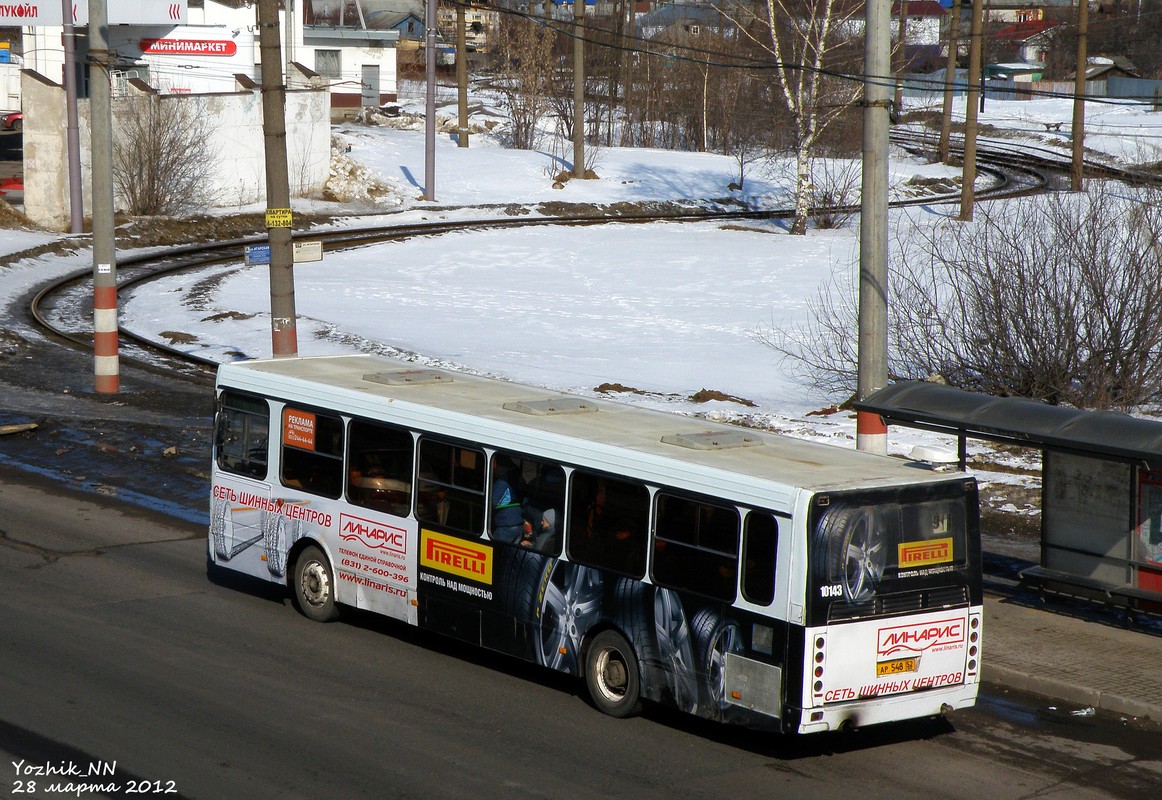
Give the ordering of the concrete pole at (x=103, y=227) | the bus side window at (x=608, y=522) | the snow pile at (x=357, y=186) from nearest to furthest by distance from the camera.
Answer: the bus side window at (x=608, y=522), the concrete pole at (x=103, y=227), the snow pile at (x=357, y=186)

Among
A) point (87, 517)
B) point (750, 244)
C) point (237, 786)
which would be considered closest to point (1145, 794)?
point (237, 786)

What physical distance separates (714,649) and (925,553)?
4.84 feet

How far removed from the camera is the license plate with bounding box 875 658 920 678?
8672mm

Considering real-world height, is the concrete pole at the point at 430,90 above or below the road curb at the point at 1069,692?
above

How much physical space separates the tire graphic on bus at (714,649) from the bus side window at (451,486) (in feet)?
7.02

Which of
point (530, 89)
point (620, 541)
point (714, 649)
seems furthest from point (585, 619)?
point (530, 89)

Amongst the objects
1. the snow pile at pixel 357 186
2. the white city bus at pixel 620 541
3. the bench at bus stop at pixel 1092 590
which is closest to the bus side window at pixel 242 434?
the white city bus at pixel 620 541

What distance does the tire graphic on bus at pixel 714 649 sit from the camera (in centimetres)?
873

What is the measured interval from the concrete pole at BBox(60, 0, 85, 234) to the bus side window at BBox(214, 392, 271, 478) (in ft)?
86.8

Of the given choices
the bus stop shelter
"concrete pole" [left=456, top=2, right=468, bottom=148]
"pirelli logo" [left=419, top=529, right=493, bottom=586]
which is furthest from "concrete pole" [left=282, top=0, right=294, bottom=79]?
"pirelli logo" [left=419, top=529, right=493, bottom=586]

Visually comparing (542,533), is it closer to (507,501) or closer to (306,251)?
(507,501)

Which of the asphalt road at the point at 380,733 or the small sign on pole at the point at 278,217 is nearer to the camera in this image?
the asphalt road at the point at 380,733

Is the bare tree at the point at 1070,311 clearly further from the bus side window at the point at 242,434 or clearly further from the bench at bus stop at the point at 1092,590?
the bus side window at the point at 242,434

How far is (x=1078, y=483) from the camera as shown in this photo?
1226 centimetres
